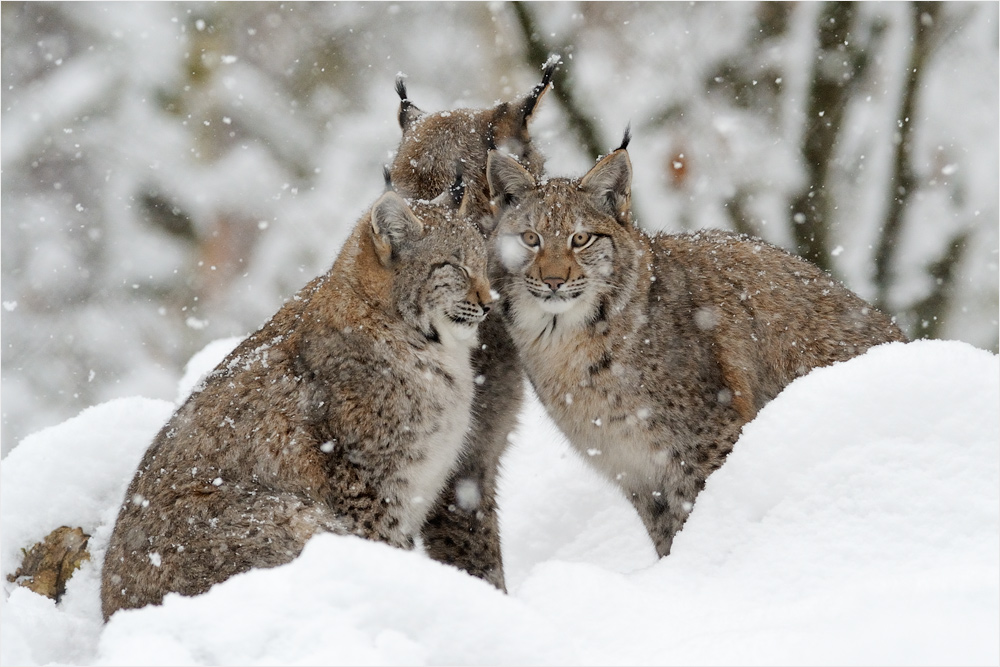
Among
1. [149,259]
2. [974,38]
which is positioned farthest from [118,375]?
[974,38]

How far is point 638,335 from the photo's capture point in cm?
550

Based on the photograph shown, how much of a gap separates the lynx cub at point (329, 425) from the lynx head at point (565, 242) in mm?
319

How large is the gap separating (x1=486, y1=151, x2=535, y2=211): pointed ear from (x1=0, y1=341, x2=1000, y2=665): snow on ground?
6.93 ft

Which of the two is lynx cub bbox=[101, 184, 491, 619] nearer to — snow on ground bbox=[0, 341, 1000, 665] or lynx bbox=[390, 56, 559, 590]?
lynx bbox=[390, 56, 559, 590]

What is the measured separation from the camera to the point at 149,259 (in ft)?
45.9

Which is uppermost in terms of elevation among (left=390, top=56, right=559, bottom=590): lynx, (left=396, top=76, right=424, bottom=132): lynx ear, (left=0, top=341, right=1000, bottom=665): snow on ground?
(left=396, top=76, right=424, bottom=132): lynx ear

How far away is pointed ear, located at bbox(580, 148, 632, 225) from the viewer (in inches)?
219

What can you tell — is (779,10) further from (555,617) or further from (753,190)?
(555,617)

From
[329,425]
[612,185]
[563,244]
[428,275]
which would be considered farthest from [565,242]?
[329,425]

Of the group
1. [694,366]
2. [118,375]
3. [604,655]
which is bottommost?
[604,655]

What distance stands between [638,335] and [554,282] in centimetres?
63

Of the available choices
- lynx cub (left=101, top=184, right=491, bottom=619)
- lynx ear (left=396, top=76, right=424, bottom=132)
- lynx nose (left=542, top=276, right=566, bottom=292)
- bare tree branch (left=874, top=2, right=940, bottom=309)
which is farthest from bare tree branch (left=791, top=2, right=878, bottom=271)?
lynx cub (left=101, top=184, right=491, bottom=619)

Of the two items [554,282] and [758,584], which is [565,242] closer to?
[554,282]

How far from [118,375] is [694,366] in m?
11.3
